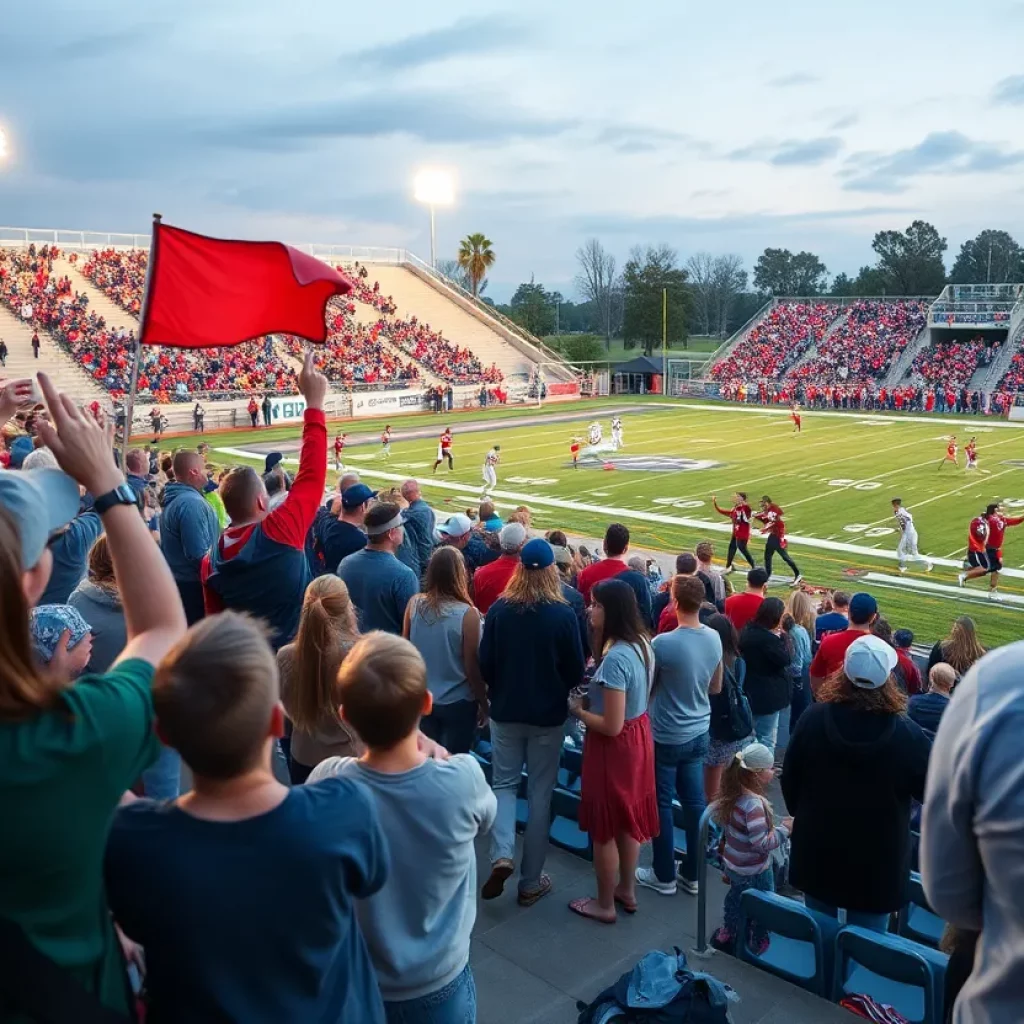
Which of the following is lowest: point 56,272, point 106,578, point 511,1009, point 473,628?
point 511,1009

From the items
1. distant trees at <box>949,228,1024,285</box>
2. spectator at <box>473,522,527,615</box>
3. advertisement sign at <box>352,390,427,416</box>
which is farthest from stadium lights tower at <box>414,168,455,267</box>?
spectator at <box>473,522,527,615</box>

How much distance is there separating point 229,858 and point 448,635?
3.18 meters

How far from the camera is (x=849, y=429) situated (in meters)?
36.9

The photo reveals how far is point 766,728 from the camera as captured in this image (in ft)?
23.6

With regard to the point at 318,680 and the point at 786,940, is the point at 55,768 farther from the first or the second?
the point at 786,940

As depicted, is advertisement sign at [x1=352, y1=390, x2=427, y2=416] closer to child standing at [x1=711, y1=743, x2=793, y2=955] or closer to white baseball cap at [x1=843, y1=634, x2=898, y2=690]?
child standing at [x1=711, y1=743, x2=793, y2=955]

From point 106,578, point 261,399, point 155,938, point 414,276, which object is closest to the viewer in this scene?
point 155,938

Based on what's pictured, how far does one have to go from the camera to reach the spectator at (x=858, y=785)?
4078 millimetres

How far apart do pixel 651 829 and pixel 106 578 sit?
2.97m

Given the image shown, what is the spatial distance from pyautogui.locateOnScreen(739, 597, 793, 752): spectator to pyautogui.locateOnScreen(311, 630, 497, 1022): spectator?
169 inches

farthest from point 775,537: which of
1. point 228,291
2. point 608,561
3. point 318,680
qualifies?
point 318,680

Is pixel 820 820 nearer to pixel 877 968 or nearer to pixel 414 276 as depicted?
pixel 877 968

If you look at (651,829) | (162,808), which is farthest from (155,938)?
(651,829)

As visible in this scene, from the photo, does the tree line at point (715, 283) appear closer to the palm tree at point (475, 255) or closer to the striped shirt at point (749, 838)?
the palm tree at point (475, 255)
